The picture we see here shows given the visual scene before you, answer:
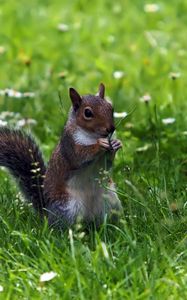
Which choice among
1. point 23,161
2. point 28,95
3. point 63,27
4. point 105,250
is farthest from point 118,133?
point 63,27

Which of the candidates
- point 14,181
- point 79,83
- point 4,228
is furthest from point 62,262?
point 79,83

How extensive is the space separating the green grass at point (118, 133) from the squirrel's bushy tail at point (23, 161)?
0.08 m

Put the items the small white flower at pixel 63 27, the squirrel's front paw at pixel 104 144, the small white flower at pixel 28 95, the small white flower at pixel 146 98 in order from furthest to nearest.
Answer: the small white flower at pixel 63 27, the small white flower at pixel 28 95, the small white flower at pixel 146 98, the squirrel's front paw at pixel 104 144

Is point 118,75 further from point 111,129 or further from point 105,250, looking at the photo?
point 105,250

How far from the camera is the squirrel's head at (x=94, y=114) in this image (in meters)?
4.31

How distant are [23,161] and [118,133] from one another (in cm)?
92

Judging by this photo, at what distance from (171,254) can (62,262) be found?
0.41 meters

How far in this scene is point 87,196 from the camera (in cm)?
441

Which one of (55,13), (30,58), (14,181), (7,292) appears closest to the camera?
(7,292)

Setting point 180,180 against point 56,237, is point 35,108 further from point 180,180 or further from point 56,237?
point 56,237

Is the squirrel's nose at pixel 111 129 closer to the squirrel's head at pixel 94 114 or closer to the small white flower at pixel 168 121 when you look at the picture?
the squirrel's head at pixel 94 114

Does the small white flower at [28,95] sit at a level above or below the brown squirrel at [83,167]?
below

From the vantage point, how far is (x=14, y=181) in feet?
16.3

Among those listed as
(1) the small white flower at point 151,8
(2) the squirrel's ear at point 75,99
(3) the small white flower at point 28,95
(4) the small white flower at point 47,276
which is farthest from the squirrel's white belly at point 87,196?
(1) the small white flower at point 151,8
